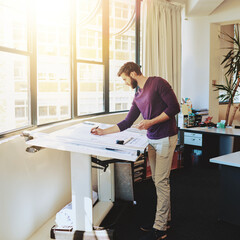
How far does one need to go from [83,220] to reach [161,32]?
3.56 metres

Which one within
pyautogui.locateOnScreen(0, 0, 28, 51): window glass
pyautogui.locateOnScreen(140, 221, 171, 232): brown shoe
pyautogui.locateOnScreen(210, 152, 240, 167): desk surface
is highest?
pyautogui.locateOnScreen(0, 0, 28, 51): window glass

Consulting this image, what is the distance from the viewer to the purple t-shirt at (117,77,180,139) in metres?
2.31

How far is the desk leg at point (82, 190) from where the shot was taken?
79.4 inches

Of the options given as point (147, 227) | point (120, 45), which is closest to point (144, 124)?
point (147, 227)

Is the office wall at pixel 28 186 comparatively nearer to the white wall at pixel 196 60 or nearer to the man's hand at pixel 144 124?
the man's hand at pixel 144 124

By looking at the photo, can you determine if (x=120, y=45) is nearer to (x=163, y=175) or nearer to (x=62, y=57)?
(x=62, y=57)

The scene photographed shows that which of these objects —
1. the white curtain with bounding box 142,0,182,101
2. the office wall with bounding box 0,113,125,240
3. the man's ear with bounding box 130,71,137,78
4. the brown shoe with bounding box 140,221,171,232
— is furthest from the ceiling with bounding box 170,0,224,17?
the brown shoe with bounding box 140,221,171,232

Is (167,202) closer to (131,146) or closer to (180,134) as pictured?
(131,146)

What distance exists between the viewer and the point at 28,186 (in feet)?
7.52

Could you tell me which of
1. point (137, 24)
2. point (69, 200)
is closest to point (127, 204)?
point (69, 200)

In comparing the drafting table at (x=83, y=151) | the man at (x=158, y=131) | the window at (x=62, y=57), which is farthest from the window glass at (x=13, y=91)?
the man at (x=158, y=131)

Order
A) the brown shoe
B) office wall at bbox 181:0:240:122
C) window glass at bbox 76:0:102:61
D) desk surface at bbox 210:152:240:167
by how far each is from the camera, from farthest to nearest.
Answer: office wall at bbox 181:0:240:122 → window glass at bbox 76:0:102:61 → the brown shoe → desk surface at bbox 210:152:240:167

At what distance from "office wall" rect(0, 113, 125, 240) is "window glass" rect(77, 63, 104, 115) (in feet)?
2.10

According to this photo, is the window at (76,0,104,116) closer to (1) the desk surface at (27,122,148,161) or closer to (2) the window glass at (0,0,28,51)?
(2) the window glass at (0,0,28,51)
